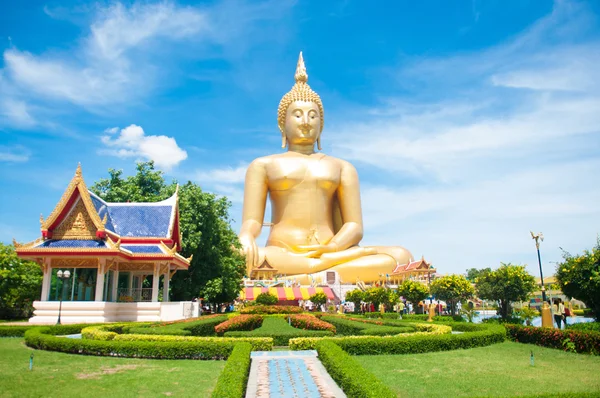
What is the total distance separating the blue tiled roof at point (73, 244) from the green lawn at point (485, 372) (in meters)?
11.9

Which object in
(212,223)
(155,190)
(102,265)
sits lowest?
(102,265)

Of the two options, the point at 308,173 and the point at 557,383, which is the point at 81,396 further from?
the point at 308,173

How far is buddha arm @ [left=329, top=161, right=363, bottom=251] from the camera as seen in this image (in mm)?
35938

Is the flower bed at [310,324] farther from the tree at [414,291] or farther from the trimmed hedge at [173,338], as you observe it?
the tree at [414,291]

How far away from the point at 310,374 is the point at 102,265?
12.6m

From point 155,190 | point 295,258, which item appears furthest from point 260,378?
point 295,258

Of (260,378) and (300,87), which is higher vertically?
(300,87)

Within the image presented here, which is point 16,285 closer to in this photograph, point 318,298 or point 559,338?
point 318,298

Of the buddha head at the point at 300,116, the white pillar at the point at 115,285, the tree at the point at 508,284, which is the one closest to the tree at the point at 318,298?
the tree at the point at 508,284

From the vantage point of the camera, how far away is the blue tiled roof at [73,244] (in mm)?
17922

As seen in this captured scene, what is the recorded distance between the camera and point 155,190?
2998 centimetres

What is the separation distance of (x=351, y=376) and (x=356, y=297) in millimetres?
24923

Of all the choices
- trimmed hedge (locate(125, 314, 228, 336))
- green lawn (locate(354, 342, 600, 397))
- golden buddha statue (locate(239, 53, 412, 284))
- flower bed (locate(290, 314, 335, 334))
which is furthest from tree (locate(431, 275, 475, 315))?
green lawn (locate(354, 342, 600, 397))

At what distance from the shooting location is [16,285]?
25.3 m
